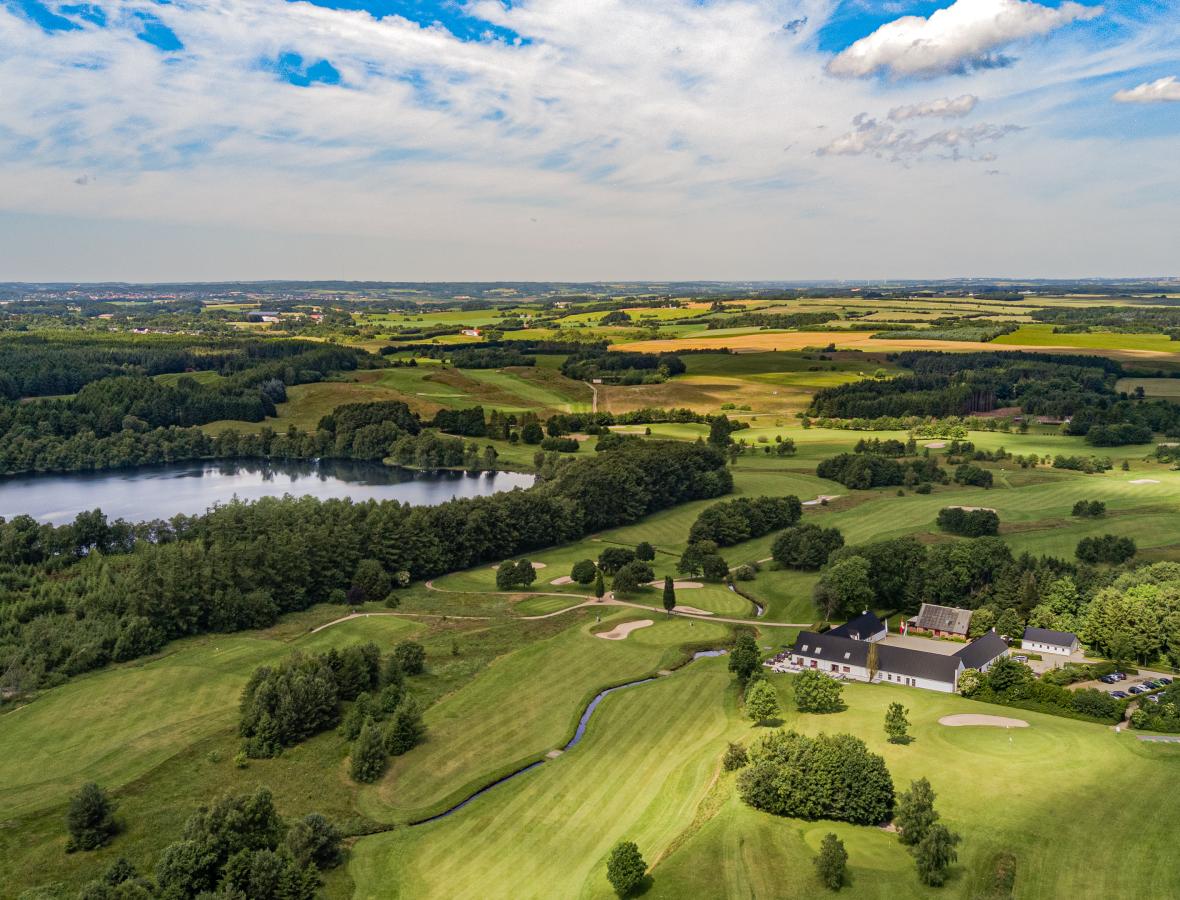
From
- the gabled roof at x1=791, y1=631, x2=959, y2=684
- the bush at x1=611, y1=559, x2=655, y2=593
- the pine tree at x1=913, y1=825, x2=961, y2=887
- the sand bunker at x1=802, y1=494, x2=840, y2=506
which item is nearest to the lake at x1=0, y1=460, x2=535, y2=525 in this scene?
the bush at x1=611, y1=559, x2=655, y2=593

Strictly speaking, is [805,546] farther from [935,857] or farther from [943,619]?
[935,857]

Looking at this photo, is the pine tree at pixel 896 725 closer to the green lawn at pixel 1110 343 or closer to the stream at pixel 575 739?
the stream at pixel 575 739

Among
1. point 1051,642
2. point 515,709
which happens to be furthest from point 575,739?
point 1051,642

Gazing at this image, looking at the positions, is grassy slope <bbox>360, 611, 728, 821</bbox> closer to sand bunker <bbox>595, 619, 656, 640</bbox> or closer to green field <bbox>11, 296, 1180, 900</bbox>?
green field <bbox>11, 296, 1180, 900</bbox>

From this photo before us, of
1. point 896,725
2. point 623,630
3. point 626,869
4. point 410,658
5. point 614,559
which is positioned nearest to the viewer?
point 626,869

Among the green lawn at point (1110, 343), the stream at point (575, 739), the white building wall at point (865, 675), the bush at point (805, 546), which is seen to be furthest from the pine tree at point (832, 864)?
the green lawn at point (1110, 343)

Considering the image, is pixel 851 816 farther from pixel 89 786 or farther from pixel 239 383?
pixel 239 383
